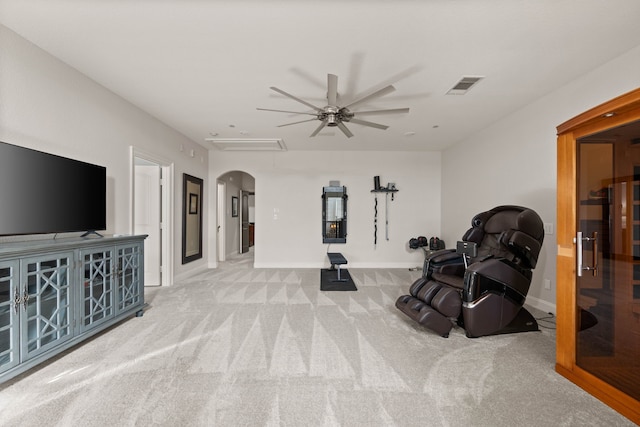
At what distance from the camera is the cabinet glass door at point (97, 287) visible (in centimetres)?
233

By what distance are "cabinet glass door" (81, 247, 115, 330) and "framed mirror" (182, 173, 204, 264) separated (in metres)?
2.28

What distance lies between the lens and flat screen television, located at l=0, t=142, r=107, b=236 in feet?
6.30

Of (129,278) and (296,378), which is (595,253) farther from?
(129,278)

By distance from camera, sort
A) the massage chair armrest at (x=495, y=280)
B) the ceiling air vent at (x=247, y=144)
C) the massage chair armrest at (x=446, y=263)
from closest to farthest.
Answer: the massage chair armrest at (x=495, y=280)
the massage chair armrest at (x=446, y=263)
the ceiling air vent at (x=247, y=144)

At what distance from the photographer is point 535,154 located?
3.39m

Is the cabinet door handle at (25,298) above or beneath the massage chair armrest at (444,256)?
beneath

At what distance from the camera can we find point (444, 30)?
82.3 inches

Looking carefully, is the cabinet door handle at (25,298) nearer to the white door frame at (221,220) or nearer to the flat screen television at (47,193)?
the flat screen television at (47,193)

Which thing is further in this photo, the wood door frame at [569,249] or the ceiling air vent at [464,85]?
the ceiling air vent at [464,85]

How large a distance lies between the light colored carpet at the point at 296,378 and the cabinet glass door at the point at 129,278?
0.83 feet

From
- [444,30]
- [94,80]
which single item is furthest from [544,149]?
[94,80]

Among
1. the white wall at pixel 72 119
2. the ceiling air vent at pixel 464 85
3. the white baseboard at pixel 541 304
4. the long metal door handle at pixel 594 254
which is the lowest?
the white baseboard at pixel 541 304

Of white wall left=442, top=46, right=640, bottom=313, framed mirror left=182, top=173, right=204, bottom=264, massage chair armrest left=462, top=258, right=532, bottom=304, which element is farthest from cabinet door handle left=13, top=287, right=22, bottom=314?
white wall left=442, top=46, right=640, bottom=313

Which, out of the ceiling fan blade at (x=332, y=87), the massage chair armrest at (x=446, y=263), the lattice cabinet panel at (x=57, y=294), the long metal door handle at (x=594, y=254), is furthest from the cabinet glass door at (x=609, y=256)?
the lattice cabinet panel at (x=57, y=294)
